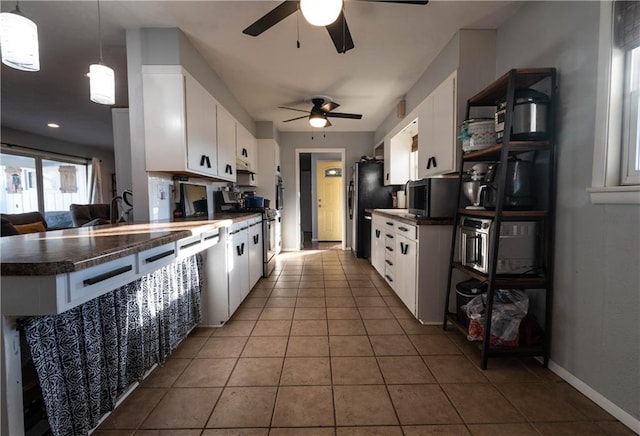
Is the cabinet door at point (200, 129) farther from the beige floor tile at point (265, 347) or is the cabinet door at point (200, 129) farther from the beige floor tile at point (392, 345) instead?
the beige floor tile at point (392, 345)

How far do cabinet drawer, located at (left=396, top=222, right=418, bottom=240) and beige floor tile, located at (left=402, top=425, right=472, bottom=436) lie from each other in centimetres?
134

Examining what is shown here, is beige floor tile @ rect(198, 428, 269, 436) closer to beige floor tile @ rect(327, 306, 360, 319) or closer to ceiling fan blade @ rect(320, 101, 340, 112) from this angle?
beige floor tile @ rect(327, 306, 360, 319)

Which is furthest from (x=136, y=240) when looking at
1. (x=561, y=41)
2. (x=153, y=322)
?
(x=561, y=41)

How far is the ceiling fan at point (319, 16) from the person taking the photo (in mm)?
1407

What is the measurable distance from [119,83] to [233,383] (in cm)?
358

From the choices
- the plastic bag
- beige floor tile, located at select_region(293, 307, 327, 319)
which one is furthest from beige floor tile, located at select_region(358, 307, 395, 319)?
the plastic bag

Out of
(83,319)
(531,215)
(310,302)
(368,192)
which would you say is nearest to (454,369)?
(531,215)

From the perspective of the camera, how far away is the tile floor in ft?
4.27

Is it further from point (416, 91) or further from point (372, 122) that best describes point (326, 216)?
point (416, 91)

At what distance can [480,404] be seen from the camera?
1.43 metres

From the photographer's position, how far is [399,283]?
109 inches

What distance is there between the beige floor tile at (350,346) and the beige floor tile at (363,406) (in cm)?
34

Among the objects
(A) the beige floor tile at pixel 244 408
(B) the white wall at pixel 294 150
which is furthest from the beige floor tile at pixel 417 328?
(B) the white wall at pixel 294 150

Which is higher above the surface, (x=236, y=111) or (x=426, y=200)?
(x=236, y=111)
